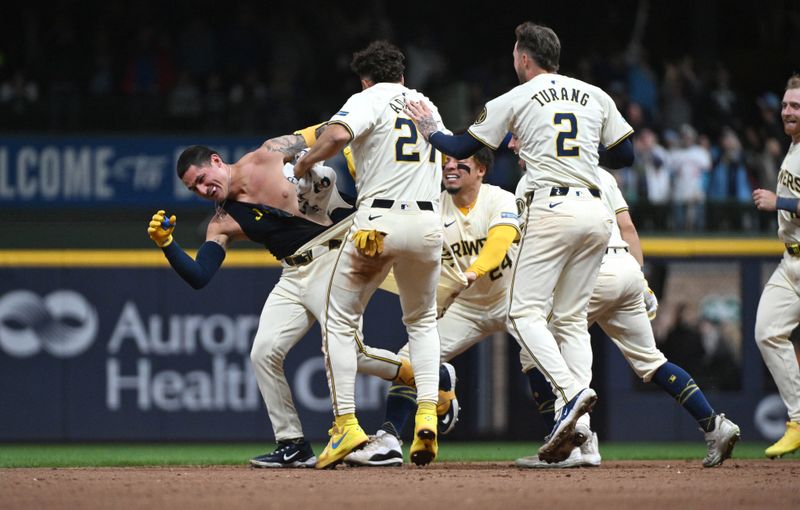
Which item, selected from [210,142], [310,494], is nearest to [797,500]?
[310,494]

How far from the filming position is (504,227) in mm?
7961

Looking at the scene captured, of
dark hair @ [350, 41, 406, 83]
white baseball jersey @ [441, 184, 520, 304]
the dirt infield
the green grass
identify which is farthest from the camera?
the green grass

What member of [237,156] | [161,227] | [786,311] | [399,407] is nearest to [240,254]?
[237,156]

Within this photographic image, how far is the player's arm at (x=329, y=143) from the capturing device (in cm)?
684

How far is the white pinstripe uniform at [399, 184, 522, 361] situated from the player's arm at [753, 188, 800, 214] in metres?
1.50

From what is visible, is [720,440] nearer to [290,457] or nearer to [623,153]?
[623,153]

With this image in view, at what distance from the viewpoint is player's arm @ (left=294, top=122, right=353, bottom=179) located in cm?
684

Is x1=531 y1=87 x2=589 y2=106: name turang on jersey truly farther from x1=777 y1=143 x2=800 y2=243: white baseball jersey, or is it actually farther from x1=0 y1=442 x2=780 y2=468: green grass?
x1=0 y1=442 x2=780 y2=468: green grass

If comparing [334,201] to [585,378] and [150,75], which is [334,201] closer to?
[585,378]

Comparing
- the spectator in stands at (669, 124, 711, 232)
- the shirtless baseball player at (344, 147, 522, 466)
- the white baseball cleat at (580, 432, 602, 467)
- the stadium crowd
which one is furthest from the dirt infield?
the spectator in stands at (669, 124, 711, 232)

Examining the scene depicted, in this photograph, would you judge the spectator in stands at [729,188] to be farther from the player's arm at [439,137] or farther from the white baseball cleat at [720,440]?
the player's arm at [439,137]

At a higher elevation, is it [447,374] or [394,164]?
[394,164]

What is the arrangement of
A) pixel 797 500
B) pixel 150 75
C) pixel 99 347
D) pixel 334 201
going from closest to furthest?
pixel 797 500
pixel 334 201
pixel 99 347
pixel 150 75

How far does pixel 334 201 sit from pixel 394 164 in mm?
830
